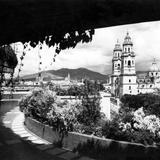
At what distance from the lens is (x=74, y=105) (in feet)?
48.0

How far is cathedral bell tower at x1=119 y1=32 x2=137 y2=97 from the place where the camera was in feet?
384

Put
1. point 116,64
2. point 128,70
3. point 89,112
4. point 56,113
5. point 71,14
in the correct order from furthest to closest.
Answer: point 116,64 < point 128,70 < point 89,112 < point 56,113 < point 71,14

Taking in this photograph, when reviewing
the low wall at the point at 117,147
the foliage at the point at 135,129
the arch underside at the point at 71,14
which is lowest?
the low wall at the point at 117,147

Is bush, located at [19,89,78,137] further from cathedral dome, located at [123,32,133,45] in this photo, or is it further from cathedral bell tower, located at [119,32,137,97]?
cathedral dome, located at [123,32,133,45]

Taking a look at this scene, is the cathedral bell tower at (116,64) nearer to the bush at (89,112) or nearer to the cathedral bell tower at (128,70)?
the cathedral bell tower at (128,70)

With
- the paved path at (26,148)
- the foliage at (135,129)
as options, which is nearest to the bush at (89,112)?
the foliage at (135,129)

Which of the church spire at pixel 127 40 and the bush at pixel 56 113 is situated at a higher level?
the church spire at pixel 127 40

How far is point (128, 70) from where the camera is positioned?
392 ft

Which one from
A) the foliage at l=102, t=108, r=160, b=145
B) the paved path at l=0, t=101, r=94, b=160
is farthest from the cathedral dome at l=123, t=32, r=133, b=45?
the foliage at l=102, t=108, r=160, b=145

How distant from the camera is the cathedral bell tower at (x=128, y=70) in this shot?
117125 millimetres

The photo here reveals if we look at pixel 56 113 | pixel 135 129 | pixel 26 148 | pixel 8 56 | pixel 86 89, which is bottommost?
pixel 26 148

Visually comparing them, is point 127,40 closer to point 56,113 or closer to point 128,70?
point 128,70

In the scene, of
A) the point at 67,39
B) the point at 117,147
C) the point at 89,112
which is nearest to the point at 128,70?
the point at 89,112

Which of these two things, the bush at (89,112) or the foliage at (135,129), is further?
the bush at (89,112)
